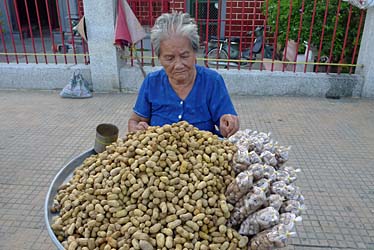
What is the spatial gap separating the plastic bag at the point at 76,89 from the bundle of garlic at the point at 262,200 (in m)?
3.99

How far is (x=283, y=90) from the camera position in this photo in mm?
5031

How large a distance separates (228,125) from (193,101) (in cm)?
27

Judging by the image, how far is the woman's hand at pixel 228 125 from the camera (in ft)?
6.24

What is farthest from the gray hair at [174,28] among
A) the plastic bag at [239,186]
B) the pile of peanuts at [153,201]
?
the plastic bag at [239,186]

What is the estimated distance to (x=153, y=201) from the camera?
49.2 inches

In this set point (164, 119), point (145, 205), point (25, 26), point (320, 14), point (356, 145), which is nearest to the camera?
point (145, 205)

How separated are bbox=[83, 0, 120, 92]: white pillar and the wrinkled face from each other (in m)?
3.17

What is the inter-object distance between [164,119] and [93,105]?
9.56 feet

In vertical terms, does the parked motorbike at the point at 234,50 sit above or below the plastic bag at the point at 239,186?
below

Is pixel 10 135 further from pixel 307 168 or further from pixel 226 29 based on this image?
pixel 226 29

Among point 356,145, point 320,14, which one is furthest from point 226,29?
point 356,145

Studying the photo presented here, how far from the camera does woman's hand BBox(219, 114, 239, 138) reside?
1903 mm

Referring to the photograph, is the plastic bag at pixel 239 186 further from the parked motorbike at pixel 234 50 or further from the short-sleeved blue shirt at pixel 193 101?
the parked motorbike at pixel 234 50

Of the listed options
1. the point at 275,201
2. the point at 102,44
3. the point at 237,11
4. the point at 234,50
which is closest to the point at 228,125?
the point at 275,201
